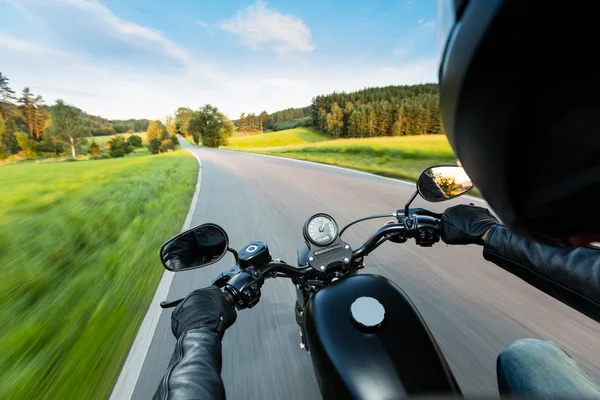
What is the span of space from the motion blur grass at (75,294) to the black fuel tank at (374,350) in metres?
1.73

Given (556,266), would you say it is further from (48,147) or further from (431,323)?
(48,147)

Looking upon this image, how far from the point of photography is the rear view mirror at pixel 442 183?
4.81 ft

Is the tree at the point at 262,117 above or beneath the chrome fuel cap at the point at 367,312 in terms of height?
above

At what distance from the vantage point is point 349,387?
2.64 ft

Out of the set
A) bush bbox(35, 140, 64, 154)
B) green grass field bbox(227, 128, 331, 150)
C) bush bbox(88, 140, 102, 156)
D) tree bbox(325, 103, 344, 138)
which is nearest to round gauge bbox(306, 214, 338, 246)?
bush bbox(35, 140, 64, 154)

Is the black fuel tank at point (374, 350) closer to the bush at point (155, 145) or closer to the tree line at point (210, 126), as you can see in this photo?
the bush at point (155, 145)

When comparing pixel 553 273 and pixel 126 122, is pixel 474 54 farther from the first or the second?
pixel 126 122

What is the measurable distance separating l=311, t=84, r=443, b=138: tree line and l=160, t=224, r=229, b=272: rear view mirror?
1867 inches

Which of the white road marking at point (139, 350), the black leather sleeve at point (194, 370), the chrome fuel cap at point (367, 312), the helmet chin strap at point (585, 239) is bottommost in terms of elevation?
the white road marking at point (139, 350)

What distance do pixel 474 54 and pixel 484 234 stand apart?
1.17 metres

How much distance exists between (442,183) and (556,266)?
1.96ft

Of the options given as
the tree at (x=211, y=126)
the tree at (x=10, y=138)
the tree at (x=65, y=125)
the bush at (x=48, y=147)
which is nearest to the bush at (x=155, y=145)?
the tree at (x=211, y=126)

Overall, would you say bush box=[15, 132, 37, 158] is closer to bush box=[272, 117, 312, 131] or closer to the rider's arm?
the rider's arm

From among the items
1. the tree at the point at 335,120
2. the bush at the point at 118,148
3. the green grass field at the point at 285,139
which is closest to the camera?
the bush at the point at 118,148
